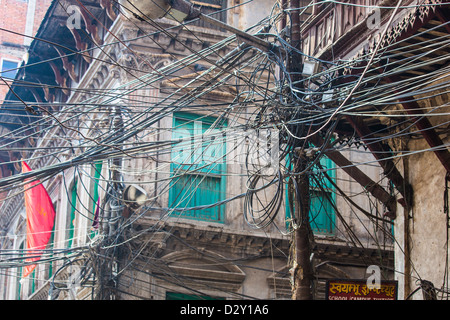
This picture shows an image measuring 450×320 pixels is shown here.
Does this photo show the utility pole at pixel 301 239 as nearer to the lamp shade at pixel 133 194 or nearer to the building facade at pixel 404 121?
the building facade at pixel 404 121

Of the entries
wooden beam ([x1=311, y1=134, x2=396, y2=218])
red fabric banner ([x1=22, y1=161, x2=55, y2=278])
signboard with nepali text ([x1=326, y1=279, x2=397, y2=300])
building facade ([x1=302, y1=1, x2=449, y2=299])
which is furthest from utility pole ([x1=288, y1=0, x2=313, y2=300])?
red fabric banner ([x1=22, y1=161, x2=55, y2=278])

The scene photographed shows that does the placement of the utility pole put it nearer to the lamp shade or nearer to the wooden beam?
the wooden beam

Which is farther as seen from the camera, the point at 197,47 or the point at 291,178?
the point at 197,47

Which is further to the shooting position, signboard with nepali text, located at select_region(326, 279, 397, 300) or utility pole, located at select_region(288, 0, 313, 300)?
signboard with nepali text, located at select_region(326, 279, 397, 300)

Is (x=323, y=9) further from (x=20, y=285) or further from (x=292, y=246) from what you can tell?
(x=20, y=285)

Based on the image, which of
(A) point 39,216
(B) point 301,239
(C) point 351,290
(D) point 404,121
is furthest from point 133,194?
(D) point 404,121

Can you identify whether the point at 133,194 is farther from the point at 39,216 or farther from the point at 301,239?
the point at 301,239

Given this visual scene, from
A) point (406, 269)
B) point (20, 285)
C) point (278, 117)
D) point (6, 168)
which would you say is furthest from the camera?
point (6, 168)

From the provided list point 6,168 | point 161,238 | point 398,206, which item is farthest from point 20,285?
point 398,206

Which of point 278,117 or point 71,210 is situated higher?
point 278,117

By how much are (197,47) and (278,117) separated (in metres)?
6.43

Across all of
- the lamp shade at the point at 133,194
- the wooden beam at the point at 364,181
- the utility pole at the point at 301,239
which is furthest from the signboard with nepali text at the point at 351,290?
the lamp shade at the point at 133,194

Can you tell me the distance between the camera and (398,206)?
11.0 meters

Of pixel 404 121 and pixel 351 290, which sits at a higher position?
pixel 404 121
